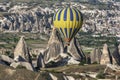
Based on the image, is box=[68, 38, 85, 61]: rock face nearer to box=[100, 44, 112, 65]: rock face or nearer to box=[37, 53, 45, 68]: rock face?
box=[100, 44, 112, 65]: rock face

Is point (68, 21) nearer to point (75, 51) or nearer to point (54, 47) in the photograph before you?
point (54, 47)

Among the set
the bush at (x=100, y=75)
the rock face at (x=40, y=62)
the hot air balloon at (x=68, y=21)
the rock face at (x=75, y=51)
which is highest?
the hot air balloon at (x=68, y=21)

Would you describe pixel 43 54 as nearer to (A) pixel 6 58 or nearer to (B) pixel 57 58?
(B) pixel 57 58

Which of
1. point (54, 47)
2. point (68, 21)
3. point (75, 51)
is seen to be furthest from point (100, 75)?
point (75, 51)

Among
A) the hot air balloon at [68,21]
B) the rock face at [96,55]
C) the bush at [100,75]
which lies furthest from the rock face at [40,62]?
the bush at [100,75]

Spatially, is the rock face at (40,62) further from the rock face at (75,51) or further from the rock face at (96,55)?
the rock face at (96,55)

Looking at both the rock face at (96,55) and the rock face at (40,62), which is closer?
the rock face at (40,62)

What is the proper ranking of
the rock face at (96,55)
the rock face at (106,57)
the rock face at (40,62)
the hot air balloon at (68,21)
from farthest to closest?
1. the rock face at (96,55)
2. the rock face at (106,57)
3. the rock face at (40,62)
4. the hot air balloon at (68,21)

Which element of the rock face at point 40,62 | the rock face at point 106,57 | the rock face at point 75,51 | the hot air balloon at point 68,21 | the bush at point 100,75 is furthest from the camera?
the rock face at point 75,51

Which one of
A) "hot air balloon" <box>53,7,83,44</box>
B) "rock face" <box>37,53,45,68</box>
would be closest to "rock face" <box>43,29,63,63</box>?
"rock face" <box>37,53,45,68</box>

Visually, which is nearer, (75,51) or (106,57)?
(106,57)
